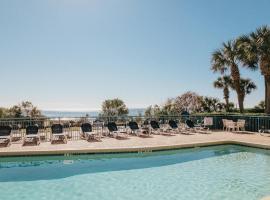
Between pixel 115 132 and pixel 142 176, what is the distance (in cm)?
585

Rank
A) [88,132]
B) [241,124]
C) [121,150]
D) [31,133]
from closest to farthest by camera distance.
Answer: [121,150]
[31,133]
[88,132]
[241,124]

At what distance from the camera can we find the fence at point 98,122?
46.8 feet

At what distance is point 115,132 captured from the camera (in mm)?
14719

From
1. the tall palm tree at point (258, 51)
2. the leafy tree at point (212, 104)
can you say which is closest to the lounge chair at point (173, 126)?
the tall palm tree at point (258, 51)

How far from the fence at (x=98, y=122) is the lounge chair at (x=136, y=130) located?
0.63 m

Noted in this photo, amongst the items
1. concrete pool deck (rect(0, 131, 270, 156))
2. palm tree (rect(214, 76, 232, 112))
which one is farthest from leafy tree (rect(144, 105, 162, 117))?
concrete pool deck (rect(0, 131, 270, 156))

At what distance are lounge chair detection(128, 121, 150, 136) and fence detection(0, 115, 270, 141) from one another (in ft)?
2.06

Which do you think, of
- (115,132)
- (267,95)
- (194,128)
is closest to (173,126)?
(194,128)

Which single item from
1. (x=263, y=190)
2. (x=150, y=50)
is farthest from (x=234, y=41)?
(x=263, y=190)

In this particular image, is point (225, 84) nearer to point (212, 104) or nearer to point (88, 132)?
point (212, 104)

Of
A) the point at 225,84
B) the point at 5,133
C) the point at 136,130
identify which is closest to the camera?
the point at 5,133

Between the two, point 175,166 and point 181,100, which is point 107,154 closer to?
point 175,166

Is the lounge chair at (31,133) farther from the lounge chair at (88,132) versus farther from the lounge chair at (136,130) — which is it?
the lounge chair at (136,130)

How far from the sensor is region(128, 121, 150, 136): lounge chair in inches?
604
